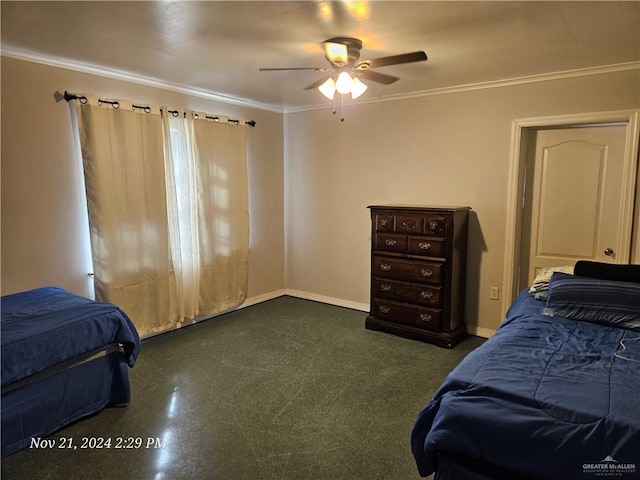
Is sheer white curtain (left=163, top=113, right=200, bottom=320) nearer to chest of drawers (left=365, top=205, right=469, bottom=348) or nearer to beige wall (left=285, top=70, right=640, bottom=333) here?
beige wall (left=285, top=70, right=640, bottom=333)

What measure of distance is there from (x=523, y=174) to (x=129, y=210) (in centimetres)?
Answer: 351

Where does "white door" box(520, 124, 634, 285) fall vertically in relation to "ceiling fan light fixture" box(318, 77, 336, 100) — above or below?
below

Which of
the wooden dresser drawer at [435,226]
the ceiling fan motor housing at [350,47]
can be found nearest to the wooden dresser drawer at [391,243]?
the wooden dresser drawer at [435,226]

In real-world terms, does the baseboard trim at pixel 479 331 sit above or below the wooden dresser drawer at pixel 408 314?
below

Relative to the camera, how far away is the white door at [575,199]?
3305mm

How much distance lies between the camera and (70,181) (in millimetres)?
3305

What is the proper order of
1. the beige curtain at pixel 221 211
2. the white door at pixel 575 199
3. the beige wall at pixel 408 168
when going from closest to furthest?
the white door at pixel 575 199 < the beige wall at pixel 408 168 < the beige curtain at pixel 221 211

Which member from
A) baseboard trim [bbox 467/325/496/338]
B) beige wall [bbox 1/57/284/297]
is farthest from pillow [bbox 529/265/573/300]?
beige wall [bbox 1/57/284/297]

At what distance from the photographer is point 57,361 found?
2.31m

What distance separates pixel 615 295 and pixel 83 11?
3.40 metres

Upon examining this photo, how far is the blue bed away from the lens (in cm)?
216

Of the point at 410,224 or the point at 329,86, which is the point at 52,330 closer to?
the point at 329,86

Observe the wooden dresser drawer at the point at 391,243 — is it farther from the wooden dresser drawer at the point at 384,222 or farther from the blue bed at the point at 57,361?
the blue bed at the point at 57,361
